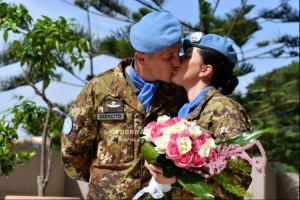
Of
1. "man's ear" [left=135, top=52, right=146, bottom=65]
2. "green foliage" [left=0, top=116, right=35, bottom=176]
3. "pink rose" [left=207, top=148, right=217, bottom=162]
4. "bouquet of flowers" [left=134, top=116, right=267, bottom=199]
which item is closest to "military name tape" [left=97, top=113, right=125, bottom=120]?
"man's ear" [left=135, top=52, right=146, bottom=65]

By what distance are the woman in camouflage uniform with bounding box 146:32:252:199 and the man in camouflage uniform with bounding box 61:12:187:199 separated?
0.05 meters

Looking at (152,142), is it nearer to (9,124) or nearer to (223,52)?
(223,52)

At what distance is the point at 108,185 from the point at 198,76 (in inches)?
15.7

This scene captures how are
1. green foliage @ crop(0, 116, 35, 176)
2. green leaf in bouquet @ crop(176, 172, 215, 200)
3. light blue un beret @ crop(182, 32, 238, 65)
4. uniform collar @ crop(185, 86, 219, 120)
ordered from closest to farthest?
green leaf in bouquet @ crop(176, 172, 215, 200) < uniform collar @ crop(185, 86, 219, 120) < light blue un beret @ crop(182, 32, 238, 65) < green foliage @ crop(0, 116, 35, 176)

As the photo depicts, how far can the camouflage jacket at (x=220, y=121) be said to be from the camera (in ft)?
5.73

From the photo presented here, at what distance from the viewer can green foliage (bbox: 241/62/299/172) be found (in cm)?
977

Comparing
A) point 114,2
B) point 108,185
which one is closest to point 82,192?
point 114,2

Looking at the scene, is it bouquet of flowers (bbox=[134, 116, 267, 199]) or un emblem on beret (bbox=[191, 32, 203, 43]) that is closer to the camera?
bouquet of flowers (bbox=[134, 116, 267, 199])

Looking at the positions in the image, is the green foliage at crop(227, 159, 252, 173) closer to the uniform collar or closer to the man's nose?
the uniform collar

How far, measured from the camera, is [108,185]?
199 cm

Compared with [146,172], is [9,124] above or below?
below

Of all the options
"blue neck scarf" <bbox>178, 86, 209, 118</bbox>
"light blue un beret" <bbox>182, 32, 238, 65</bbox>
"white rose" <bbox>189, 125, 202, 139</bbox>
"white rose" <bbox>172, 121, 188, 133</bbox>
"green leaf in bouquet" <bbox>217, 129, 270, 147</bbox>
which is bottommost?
"blue neck scarf" <bbox>178, 86, 209, 118</bbox>

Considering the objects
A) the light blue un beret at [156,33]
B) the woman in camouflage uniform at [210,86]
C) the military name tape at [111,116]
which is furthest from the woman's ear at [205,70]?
the military name tape at [111,116]

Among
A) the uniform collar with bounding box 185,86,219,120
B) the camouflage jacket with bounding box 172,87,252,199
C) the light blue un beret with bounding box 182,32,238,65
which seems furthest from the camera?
the light blue un beret with bounding box 182,32,238,65
